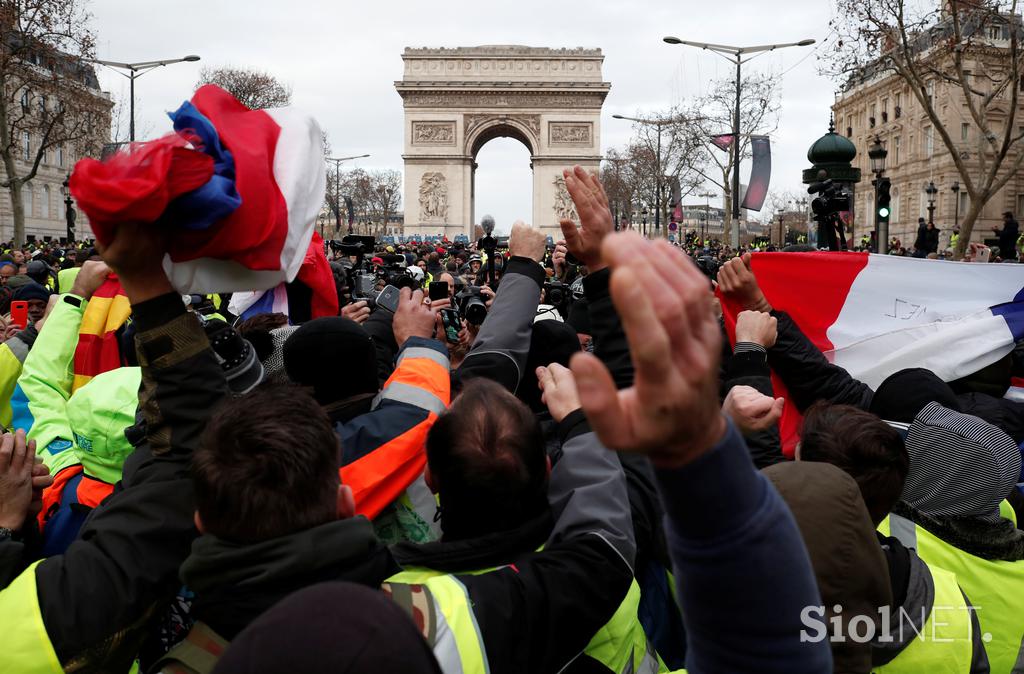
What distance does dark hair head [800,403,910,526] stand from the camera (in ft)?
6.98

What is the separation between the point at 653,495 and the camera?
7.07ft

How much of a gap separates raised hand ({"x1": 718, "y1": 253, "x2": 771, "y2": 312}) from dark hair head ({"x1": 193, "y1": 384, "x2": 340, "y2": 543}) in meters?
2.02

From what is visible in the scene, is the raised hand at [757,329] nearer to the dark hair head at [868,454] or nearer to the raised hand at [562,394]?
the dark hair head at [868,454]

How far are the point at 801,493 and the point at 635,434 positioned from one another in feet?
3.02

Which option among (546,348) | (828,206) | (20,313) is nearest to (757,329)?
(546,348)

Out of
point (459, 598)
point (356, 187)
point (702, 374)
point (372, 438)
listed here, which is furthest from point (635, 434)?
point (356, 187)

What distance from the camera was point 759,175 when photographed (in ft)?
60.9

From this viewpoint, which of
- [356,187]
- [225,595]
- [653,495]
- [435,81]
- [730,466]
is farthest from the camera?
[356,187]

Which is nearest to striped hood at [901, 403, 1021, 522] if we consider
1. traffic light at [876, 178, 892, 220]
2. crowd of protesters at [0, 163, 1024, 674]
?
crowd of protesters at [0, 163, 1024, 674]

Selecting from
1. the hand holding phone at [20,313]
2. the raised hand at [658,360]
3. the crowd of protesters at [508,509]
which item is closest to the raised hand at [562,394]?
the crowd of protesters at [508,509]

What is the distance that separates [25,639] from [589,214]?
1.67m

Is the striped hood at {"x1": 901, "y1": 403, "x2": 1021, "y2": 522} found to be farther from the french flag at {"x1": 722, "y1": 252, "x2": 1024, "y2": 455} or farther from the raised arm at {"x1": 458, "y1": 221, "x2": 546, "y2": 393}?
the french flag at {"x1": 722, "y1": 252, "x2": 1024, "y2": 455}

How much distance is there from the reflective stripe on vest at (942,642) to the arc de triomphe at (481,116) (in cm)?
4828

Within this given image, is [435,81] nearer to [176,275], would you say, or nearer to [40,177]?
[40,177]
